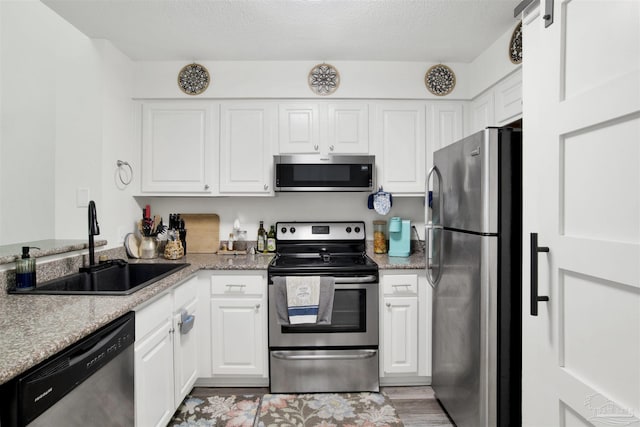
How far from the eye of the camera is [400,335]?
2.42m

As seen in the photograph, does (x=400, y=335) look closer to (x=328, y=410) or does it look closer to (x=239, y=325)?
(x=328, y=410)

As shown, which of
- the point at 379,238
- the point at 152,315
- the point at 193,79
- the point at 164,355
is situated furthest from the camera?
the point at 379,238

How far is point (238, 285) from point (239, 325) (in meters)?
0.28

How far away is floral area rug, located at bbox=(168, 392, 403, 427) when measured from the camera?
80.7 inches

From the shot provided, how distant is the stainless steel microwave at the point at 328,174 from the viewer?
265 cm

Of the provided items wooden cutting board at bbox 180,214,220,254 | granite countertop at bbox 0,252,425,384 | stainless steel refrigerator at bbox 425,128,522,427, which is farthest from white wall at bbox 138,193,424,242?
stainless steel refrigerator at bbox 425,128,522,427

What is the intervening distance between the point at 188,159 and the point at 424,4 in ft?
6.52

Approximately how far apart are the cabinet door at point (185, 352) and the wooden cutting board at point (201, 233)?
653 mm

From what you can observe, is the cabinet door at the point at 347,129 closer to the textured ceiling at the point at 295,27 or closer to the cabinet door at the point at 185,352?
the textured ceiling at the point at 295,27

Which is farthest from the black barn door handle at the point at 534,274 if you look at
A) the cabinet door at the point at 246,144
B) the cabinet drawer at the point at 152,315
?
the cabinet door at the point at 246,144

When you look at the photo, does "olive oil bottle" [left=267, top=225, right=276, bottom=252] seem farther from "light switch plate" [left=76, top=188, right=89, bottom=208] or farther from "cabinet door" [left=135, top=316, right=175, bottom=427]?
"light switch plate" [left=76, top=188, right=89, bottom=208]

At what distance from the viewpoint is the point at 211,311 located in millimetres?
2398

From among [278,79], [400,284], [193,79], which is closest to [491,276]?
[400,284]

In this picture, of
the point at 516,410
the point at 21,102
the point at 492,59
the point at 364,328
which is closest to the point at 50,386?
the point at 364,328
